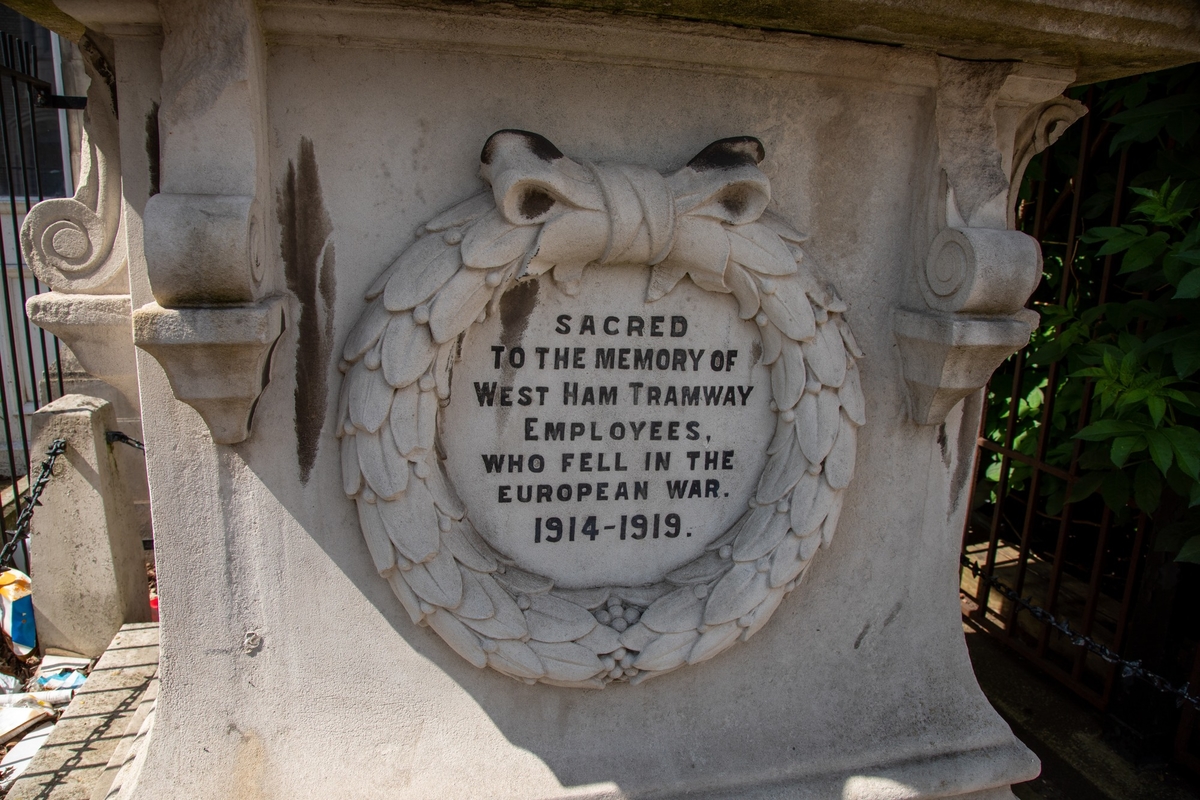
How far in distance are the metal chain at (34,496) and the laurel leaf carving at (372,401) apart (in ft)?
6.48

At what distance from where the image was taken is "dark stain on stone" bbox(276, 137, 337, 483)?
6.15 ft

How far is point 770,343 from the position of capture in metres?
2.15

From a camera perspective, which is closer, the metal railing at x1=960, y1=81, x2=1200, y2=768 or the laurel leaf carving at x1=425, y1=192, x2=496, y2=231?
the laurel leaf carving at x1=425, y1=192, x2=496, y2=231

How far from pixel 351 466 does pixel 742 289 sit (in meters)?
1.05

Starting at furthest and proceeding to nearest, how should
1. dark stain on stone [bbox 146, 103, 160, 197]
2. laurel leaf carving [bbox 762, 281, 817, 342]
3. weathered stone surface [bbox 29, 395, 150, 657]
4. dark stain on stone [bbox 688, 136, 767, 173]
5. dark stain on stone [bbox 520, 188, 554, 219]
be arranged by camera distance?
weathered stone surface [bbox 29, 395, 150, 657]
laurel leaf carving [bbox 762, 281, 817, 342]
dark stain on stone [bbox 688, 136, 767, 173]
dark stain on stone [bbox 520, 188, 554, 219]
dark stain on stone [bbox 146, 103, 160, 197]

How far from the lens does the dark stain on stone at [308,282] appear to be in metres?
1.88

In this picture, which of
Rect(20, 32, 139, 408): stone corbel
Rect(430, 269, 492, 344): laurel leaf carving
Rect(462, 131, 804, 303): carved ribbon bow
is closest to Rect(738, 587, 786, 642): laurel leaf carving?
Rect(462, 131, 804, 303): carved ribbon bow

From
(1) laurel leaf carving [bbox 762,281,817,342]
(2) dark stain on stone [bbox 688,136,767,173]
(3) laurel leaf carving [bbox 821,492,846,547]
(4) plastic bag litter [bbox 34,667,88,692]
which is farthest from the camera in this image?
(4) plastic bag litter [bbox 34,667,88,692]

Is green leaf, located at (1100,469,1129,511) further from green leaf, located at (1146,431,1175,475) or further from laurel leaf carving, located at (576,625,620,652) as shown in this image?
laurel leaf carving, located at (576,625,620,652)

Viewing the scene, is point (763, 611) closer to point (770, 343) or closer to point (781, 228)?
point (770, 343)

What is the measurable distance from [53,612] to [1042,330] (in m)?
4.39

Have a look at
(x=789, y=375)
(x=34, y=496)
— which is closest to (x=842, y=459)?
(x=789, y=375)

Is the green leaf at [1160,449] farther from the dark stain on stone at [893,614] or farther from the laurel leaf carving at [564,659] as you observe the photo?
the laurel leaf carving at [564,659]

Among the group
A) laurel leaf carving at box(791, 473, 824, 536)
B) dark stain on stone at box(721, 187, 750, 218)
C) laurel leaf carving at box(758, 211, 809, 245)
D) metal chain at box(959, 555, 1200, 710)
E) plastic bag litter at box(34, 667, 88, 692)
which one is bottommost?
plastic bag litter at box(34, 667, 88, 692)
